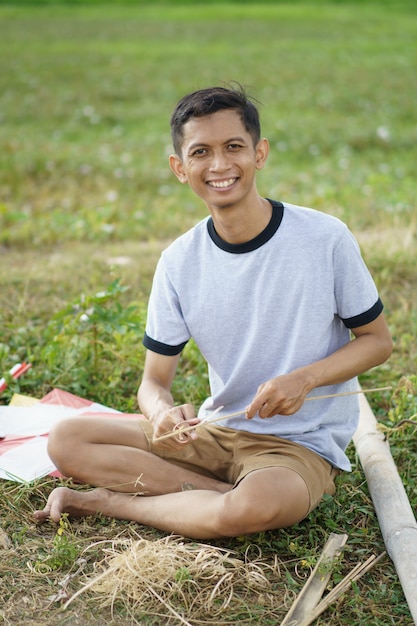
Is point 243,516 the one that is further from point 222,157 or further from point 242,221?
point 222,157

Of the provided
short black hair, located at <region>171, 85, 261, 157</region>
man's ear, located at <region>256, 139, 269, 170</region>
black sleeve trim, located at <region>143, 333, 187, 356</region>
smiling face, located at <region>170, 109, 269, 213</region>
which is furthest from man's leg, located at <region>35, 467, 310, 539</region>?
short black hair, located at <region>171, 85, 261, 157</region>

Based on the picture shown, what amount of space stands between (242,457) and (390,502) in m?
0.49

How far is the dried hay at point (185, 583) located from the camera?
2.20m

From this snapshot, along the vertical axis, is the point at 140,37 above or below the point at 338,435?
below

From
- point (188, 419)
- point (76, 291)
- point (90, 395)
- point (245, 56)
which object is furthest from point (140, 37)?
point (188, 419)

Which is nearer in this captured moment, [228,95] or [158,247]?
[228,95]

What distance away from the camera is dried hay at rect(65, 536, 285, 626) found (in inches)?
86.7

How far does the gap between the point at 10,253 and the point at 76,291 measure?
3.54 ft

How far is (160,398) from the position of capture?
265 centimetres

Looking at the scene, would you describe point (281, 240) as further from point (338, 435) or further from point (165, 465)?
point (165, 465)

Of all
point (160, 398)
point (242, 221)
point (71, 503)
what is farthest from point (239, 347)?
point (71, 503)

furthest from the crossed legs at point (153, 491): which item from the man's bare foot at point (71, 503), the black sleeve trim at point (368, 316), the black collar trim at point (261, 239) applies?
the black collar trim at point (261, 239)

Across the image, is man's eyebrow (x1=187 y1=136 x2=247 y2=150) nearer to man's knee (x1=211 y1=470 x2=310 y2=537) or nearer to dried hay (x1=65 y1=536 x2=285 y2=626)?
man's knee (x1=211 y1=470 x2=310 y2=537)

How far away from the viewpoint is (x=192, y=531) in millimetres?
2467
